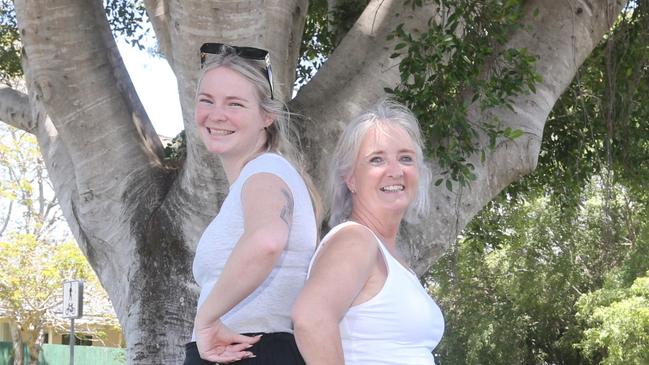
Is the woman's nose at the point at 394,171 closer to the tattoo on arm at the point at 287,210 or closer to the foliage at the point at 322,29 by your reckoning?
the tattoo on arm at the point at 287,210

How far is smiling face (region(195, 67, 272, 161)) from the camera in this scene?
2850 mm

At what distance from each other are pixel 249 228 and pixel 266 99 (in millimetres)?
475

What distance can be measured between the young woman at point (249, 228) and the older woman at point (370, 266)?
142 mm

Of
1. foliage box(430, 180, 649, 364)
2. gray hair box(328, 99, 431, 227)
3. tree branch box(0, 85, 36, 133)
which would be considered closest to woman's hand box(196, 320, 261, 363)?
gray hair box(328, 99, 431, 227)

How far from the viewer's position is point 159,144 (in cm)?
612

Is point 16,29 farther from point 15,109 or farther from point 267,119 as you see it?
point 267,119

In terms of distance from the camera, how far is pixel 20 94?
7.06 m

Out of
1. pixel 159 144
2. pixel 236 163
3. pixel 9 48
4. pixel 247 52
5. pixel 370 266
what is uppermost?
pixel 9 48

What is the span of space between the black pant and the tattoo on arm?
297 millimetres

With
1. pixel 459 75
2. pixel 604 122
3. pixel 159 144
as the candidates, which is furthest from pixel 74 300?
pixel 459 75

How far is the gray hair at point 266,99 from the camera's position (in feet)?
9.38

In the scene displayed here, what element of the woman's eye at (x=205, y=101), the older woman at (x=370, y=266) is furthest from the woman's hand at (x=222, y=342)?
the woman's eye at (x=205, y=101)

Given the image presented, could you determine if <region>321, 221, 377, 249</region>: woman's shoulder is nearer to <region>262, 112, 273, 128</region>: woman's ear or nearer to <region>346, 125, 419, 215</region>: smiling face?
<region>346, 125, 419, 215</region>: smiling face

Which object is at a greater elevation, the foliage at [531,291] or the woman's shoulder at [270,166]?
the foliage at [531,291]
